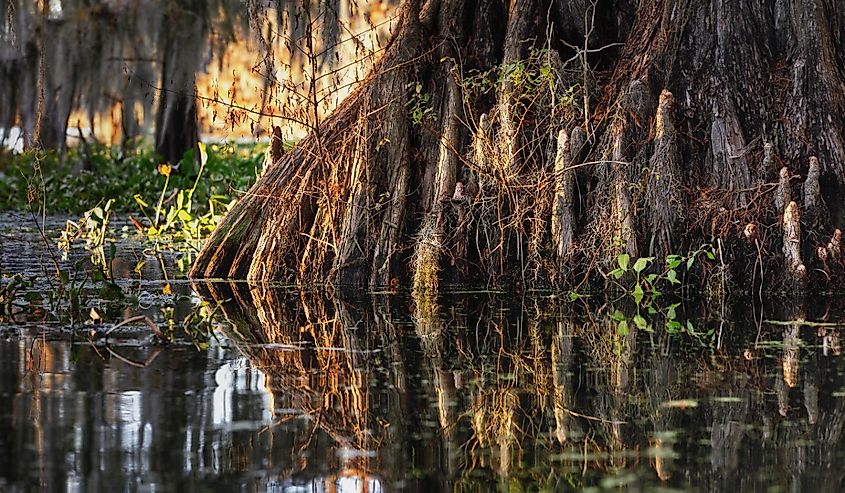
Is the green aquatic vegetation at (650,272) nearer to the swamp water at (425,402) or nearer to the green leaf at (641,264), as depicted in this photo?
the green leaf at (641,264)

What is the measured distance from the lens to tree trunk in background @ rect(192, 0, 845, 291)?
852cm

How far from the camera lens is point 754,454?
13.4 feet

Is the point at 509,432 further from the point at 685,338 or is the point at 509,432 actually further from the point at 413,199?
the point at 413,199

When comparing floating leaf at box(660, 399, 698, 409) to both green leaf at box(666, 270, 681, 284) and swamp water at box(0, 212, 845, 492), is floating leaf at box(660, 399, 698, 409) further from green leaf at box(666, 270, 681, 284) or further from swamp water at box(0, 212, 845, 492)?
green leaf at box(666, 270, 681, 284)

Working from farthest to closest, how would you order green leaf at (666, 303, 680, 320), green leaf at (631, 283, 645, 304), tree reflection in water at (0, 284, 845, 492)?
green leaf at (631, 283, 645, 304) < green leaf at (666, 303, 680, 320) < tree reflection in water at (0, 284, 845, 492)

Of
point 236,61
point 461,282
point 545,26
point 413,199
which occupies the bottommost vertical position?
point 461,282

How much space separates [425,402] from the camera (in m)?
4.89

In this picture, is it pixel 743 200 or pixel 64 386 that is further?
pixel 743 200

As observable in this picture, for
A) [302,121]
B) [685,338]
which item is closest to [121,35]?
[302,121]

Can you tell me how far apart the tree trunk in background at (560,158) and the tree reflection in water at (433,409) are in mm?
1654

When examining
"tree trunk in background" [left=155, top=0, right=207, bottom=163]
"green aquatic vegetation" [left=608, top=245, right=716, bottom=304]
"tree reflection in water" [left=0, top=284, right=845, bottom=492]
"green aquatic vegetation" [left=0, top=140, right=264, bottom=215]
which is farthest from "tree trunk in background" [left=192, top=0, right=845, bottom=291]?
"tree trunk in background" [left=155, top=0, right=207, bottom=163]

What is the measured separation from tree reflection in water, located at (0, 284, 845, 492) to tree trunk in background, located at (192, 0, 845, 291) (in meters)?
1.65

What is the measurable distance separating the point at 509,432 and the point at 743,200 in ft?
15.0

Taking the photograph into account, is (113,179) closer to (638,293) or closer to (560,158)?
(560,158)
